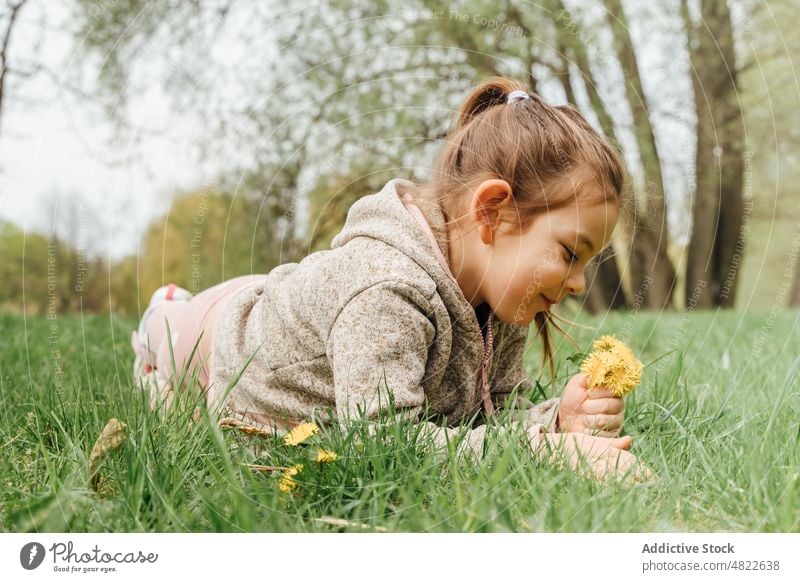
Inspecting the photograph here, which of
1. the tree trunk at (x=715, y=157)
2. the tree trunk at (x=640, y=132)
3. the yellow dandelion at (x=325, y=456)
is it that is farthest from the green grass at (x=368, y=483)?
the tree trunk at (x=715, y=157)

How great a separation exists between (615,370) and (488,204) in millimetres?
297

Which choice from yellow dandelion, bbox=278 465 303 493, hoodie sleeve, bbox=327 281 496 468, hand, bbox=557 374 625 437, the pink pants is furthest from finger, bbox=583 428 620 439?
the pink pants

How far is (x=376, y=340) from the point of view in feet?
3.40

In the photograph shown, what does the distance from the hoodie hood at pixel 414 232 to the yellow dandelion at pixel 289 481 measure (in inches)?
13.5

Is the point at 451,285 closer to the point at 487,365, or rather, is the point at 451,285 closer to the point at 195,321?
the point at 487,365

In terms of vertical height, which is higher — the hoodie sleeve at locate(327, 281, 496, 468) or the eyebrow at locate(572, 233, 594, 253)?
the eyebrow at locate(572, 233, 594, 253)

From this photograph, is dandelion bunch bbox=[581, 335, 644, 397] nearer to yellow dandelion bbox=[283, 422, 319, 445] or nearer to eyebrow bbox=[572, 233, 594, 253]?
eyebrow bbox=[572, 233, 594, 253]

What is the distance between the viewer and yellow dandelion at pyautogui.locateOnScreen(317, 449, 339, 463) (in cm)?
91

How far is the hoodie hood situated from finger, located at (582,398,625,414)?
19cm

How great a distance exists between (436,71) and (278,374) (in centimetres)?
55

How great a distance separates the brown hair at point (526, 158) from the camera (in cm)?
113

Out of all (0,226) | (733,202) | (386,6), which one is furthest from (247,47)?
(733,202)

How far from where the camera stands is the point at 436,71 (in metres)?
1.27

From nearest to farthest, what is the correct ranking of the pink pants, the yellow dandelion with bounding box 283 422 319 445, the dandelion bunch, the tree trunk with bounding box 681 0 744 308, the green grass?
the green grass
the yellow dandelion with bounding box 283 422 319 445
the dandelion bunch
the pink pants
the tree trunk with bounding box 681 0 744 308
